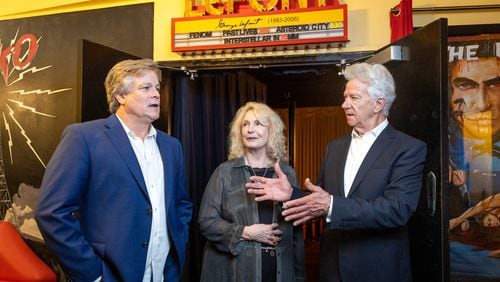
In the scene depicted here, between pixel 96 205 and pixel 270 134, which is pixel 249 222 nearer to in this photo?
pixel 270 134

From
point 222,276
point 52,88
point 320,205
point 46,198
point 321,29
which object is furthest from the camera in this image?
point 52,88

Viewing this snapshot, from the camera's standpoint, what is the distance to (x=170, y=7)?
3715mm

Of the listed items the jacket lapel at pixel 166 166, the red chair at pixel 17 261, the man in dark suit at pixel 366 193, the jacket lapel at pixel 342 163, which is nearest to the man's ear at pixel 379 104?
the man in dark suit at pixel 366 193

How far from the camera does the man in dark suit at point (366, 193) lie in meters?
1.90

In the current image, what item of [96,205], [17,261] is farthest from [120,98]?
[17,261]

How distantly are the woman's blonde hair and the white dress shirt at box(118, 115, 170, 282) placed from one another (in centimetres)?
64

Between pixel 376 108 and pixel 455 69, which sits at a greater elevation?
pixel 455 69

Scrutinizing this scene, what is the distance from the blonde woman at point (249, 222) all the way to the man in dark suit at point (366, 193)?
26 cm

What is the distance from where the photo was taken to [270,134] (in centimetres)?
263

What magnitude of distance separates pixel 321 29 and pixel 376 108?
1.29m

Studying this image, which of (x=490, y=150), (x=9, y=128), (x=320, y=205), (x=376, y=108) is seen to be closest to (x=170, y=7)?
(x=9, y=128)

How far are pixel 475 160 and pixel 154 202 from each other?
7.61 feet

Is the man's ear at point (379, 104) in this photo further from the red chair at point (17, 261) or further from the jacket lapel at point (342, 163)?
the red chair at point (17, 261)

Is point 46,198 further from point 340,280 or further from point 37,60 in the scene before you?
point 37,60
